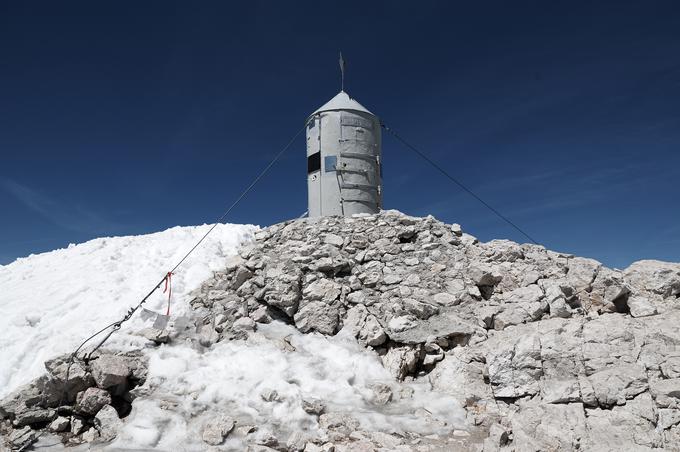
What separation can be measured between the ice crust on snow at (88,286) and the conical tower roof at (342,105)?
6153 millimetres

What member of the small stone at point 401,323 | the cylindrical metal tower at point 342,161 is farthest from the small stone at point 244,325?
the cylindrical metal tower at point 342,161

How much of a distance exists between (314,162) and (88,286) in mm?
9620

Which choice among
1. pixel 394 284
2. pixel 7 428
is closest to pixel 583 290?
pixel 394 284

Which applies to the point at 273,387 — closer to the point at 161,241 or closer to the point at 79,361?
the point at 79,361

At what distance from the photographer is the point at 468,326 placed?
38.5 ft

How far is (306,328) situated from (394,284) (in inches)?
121

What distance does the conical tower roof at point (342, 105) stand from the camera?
18422 millimetres

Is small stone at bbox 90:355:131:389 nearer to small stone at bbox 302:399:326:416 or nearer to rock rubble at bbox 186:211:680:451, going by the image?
rock rubble at bbox 186:211:680:451

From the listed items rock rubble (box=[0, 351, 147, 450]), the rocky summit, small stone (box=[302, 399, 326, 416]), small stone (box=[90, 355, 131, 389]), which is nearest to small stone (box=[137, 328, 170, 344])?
the rocky summit

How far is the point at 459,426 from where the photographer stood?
9.09 metres

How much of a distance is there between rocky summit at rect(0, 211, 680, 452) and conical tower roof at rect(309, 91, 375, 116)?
5111mm

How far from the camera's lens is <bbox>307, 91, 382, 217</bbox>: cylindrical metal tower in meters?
17.8

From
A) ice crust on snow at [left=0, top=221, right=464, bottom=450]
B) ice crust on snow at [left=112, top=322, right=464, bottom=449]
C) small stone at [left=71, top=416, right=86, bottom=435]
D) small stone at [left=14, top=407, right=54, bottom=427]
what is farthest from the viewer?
small stone at [left=14, top=407, right=54, bottom=427]

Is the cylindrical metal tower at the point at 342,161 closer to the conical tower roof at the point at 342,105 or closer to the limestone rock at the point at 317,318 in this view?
the conical tower roof at the point at 342,105
